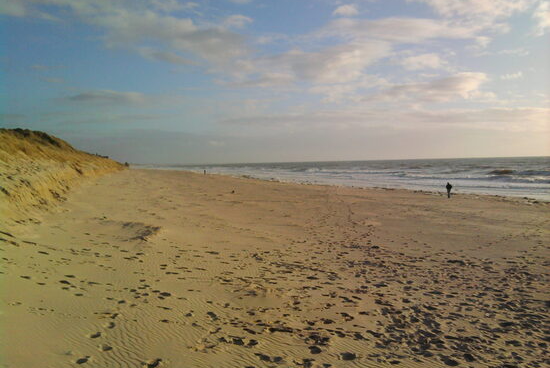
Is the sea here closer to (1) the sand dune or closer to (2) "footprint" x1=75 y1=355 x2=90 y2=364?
(1) the sand dune

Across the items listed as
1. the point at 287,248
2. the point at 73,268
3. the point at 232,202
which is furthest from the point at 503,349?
the point at 232,202

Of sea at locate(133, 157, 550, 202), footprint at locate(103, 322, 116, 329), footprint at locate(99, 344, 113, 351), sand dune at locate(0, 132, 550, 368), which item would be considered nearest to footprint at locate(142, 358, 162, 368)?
sand dune at locate(0, 132, 550, 368)

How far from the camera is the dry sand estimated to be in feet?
14.6

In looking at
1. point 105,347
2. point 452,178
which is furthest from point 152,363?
point 452,178

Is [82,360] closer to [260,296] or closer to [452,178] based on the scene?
[260,296]

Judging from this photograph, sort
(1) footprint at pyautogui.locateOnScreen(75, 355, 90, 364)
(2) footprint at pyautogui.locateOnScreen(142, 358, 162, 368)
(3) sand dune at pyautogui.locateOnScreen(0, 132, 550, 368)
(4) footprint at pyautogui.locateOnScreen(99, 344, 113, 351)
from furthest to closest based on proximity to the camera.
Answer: (3) sand dune at pyautogui.locateOnScreen(0, 132, 550, 368), (4) footprint at pyautogui.locateOnScreen(99, 344, 113, 351), (2) footprint at pyautogui.locateOnScreen(142, 358, 162, 368), (1) footprint at pyautogui.locateOnScreen(75, 355, 90, 364)

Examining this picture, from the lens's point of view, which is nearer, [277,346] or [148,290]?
[277,346]

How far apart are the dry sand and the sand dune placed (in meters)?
0.03

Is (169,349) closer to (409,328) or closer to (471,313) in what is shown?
(409,328)

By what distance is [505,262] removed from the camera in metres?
9.47

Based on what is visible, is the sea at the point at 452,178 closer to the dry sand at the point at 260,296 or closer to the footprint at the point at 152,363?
the dry sand at the point at 260,296

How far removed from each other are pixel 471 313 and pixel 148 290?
19.3 feet

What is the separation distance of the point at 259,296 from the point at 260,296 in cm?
2

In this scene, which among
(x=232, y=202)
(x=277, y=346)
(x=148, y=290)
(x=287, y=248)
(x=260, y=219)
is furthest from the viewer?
(x=232, y=202)
